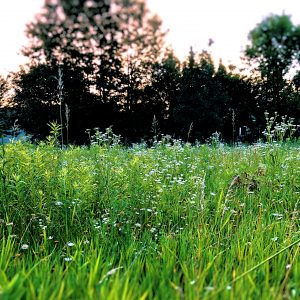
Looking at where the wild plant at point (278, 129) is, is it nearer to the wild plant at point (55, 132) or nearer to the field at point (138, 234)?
the field at point (138, 234)

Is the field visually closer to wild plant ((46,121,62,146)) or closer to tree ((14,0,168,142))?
wild plant ((46,121,62,146))

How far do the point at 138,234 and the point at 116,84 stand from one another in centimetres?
2688

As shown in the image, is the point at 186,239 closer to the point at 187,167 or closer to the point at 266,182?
the point at 266,182

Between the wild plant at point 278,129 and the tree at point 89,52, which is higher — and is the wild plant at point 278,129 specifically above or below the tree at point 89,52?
below

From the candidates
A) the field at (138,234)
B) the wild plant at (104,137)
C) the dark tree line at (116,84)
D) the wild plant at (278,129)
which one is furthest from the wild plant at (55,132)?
the dark tree line at (116,84)

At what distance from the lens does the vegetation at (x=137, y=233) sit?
189 centimetres

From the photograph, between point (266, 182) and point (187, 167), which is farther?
point (187, 167)

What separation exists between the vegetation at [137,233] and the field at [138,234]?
12 mm

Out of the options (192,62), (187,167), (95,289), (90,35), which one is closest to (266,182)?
(187,167)

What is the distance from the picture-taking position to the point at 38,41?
28656 millimetres

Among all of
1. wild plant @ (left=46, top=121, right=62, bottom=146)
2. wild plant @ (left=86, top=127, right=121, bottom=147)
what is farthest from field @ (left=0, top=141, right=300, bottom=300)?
wild plant @ (left=86, top=127, right=121, bottom=147)

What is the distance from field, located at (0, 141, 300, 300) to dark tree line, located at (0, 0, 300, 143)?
23610 millimetres

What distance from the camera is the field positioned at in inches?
73.9

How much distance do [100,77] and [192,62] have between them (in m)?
7.49
